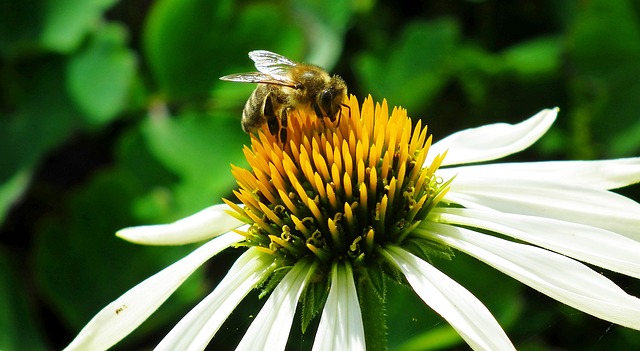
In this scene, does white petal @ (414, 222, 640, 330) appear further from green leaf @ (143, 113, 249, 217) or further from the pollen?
green leaf @ (143, 113, 249, 217)

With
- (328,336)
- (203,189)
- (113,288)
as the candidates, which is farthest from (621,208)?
(113,288)

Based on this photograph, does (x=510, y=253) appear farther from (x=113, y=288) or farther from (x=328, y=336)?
(x=113, y=288)

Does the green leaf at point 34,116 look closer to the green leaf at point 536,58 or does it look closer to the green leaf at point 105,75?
the green leaf at point 105,75

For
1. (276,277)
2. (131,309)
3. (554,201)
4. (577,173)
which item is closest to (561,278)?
(554,201)

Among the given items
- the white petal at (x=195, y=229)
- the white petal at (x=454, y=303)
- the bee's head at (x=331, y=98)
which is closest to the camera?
the white petal at (x=454, y=303)

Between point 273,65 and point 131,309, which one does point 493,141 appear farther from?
point 131,309

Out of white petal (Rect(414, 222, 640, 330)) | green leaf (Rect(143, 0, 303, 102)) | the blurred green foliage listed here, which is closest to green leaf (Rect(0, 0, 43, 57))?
the blurred green foliage

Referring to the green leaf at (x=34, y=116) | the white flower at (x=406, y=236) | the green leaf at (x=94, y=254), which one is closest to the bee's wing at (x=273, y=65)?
the white flower at (x=406, y=236)
